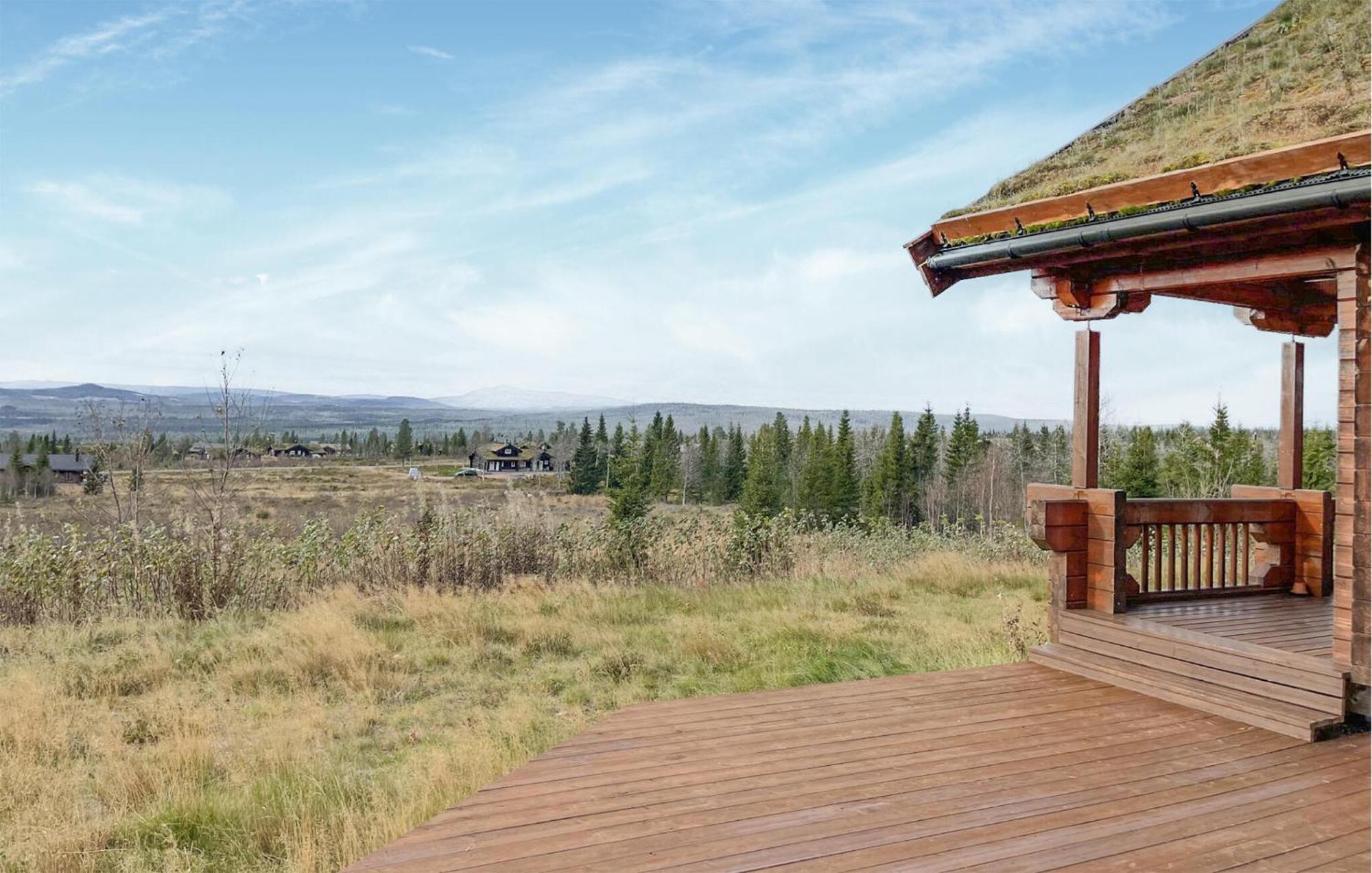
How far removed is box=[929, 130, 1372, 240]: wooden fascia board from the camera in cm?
304

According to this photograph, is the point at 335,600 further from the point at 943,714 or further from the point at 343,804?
the point at 943,714

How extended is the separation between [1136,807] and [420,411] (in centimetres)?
15340

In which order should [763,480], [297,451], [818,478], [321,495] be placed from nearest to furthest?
[321,495] < [818,478] < [763,480] < [297,451]

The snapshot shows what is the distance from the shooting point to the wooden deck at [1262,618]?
12.7 feet

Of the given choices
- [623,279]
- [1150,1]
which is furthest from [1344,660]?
[623,279]

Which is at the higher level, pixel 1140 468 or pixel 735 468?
pixel 1140 468

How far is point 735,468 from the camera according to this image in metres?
51.2

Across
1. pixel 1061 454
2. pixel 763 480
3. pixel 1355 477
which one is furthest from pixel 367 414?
pixel 1355 477

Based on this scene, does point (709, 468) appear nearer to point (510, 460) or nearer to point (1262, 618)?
point (510, 460)

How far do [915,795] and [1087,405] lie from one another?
109 inches

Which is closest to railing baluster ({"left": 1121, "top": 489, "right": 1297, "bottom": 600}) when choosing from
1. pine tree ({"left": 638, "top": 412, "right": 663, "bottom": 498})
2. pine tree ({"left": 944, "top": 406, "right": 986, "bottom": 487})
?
pine tree ({"left": 944, "top": 406, "right": 986, "bottom": 487})

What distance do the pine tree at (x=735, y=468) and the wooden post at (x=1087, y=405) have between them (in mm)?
44358

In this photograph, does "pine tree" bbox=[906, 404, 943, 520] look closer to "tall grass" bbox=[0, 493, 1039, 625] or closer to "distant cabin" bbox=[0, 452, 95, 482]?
"tall grass" bbox=[0, 493, 1039, 625]

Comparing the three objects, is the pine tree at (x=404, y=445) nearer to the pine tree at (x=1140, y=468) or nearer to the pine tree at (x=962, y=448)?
the pine tree at (x=962, y=448)
